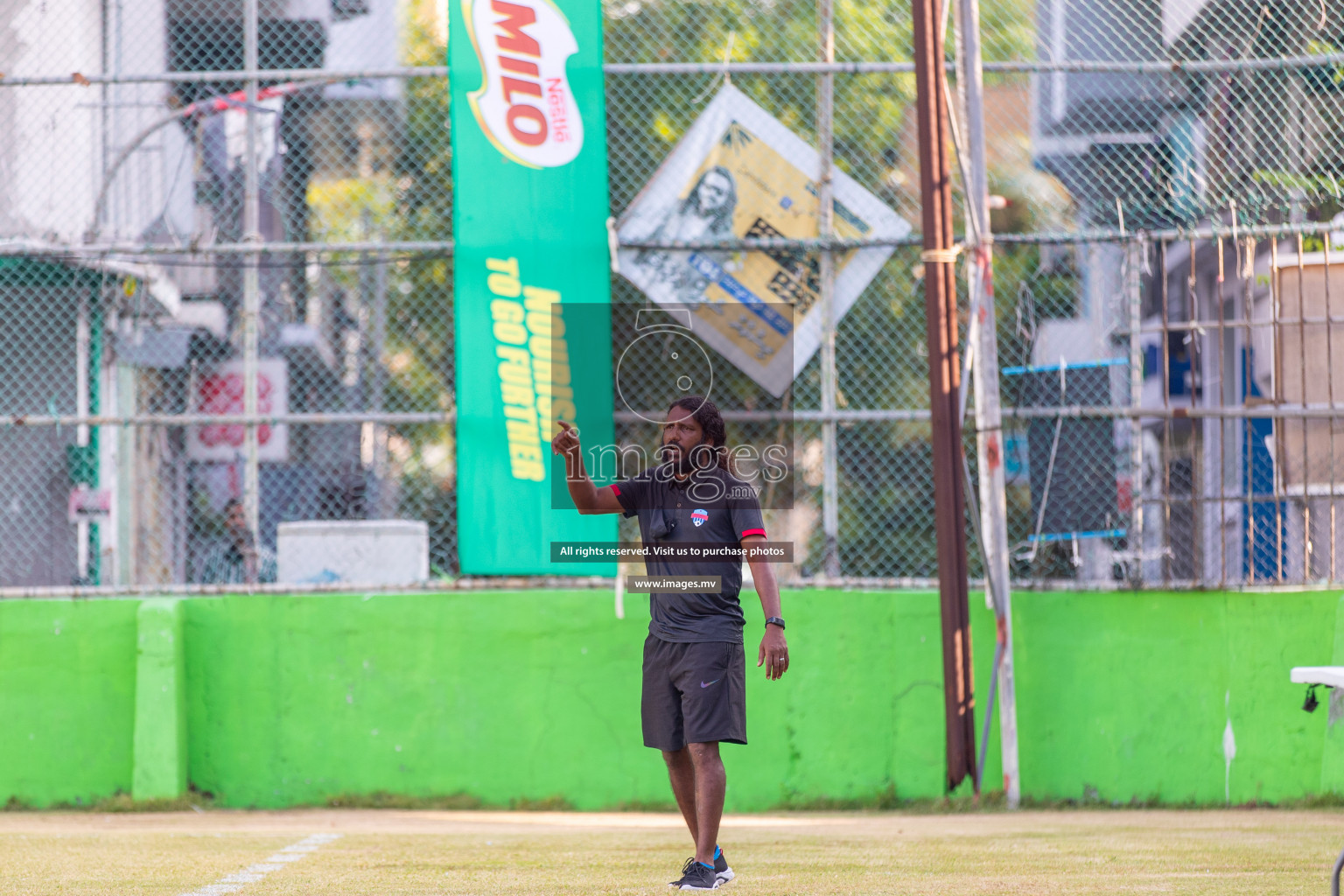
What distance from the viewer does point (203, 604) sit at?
8273 millimetres

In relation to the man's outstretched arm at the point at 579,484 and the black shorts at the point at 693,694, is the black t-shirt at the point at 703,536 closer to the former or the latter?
the black shorts at the point at 693,694

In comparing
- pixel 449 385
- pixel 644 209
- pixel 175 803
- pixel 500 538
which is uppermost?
pixel 644 209

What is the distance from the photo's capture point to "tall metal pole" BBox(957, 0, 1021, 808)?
8.06 m

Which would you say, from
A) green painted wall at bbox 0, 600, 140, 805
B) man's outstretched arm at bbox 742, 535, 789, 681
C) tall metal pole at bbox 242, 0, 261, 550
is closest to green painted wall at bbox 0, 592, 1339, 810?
green painted wall at bbox 0, 600, 140, 805

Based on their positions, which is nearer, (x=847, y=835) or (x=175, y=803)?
(x=847, y=835)

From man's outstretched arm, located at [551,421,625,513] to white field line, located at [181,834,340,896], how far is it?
5.85 ft

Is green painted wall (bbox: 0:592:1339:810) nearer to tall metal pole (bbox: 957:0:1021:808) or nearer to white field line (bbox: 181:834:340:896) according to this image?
tall metal pole (bbox: 957:0:1021:808)

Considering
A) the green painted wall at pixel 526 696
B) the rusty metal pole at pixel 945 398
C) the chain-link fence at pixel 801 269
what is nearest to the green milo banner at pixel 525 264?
the chain-link fence at pixel 801 269

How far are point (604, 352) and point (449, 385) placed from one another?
105 cm

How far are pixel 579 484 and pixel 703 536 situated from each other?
1.62 feet

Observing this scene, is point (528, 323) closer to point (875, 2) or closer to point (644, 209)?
point (644, 209)

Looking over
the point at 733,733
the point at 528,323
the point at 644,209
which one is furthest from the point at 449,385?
A: the point at 733,733

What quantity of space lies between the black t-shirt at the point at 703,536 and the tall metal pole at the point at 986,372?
3.53 metres

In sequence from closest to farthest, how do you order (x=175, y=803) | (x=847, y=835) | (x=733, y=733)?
(x=733, y=733), (x=847, y=835), (x=175, y=803)
